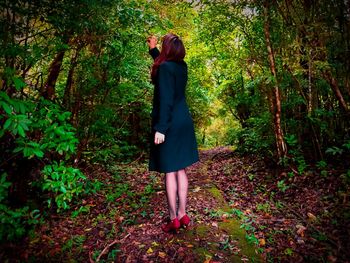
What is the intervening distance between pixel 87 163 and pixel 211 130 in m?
18.8

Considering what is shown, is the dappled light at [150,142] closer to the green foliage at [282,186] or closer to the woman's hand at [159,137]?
the green foliage at [282,186]

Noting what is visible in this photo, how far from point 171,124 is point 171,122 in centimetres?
2

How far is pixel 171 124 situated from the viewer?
115 inches

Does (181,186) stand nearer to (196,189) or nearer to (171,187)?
(171,187)

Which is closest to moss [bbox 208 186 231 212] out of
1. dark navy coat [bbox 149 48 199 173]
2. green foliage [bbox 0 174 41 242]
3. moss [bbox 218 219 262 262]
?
moss [bbox 218 219 262 262]

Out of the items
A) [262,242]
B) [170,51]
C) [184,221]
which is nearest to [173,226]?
[184,221]

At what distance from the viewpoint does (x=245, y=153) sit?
8.38 m

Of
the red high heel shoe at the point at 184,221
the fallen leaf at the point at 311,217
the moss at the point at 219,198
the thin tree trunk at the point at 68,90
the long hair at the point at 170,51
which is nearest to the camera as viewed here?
the long hair at the point at 170,51

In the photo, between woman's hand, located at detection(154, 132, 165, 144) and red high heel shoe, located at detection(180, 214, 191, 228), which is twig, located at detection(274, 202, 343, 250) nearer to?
red high heel shoe, located at detection(180, 214, 191, 228)

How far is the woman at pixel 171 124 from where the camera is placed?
2.79 m

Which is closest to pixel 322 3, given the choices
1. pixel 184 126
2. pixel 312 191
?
pixel 312 191

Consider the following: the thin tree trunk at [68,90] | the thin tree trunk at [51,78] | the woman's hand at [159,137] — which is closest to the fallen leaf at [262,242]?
the woman's hand at [159,137]

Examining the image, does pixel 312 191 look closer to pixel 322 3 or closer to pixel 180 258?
pixel 180 258

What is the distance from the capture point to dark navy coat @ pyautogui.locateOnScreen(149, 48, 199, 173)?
9.16 feet
